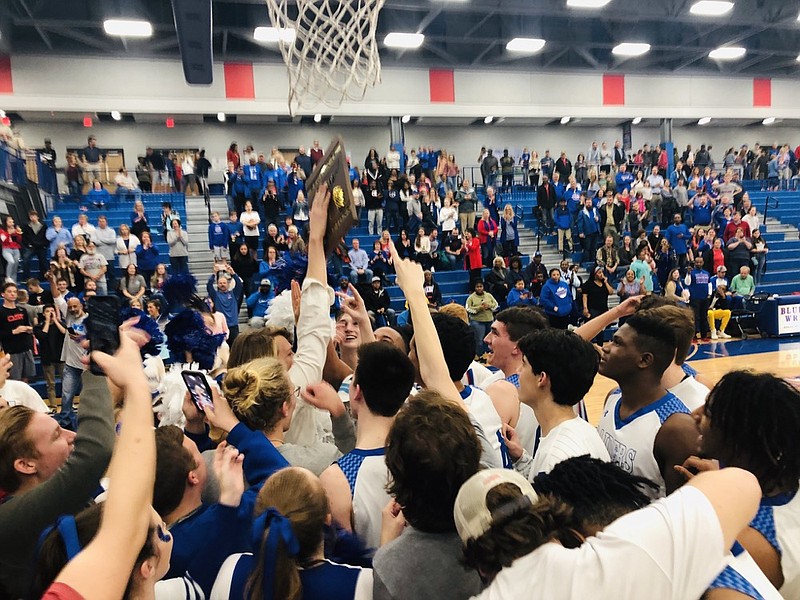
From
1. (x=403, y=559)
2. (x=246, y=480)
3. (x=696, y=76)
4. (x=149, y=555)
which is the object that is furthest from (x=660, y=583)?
(x=696, y=76)

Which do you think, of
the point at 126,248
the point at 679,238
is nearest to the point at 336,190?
the point at 126,248

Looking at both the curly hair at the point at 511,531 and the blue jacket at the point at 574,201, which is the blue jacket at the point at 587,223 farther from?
the curly hair at the point at 511,531

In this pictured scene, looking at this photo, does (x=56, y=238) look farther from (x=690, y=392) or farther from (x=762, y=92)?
(x=762, y=92)

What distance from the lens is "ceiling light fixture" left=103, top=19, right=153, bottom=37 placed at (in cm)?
1407

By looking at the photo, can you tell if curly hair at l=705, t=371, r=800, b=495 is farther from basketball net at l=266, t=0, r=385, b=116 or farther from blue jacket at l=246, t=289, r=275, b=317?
blue jacket at l=246, t=289, r=275, b=317

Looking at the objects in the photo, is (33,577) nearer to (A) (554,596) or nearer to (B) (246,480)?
(B) (246,480)

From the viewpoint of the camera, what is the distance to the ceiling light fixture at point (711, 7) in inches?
581

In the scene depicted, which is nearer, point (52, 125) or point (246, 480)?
point (246, 480)

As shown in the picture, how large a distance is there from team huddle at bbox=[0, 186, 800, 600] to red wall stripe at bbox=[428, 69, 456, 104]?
18207mm

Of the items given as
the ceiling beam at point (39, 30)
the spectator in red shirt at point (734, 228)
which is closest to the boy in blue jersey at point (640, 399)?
the spectator in red shirt at point (734, 228)

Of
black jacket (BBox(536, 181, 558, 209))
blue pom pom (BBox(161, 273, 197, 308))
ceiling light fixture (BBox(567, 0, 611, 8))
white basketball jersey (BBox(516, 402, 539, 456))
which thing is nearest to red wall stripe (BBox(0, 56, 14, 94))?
black jacket (BBox(536, 181, 558, 209))

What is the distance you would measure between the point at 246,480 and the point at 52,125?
2034cm

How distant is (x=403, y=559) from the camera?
131cm

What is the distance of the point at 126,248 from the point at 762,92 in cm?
2346
